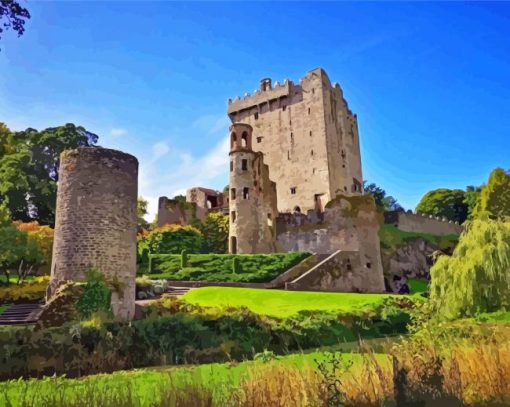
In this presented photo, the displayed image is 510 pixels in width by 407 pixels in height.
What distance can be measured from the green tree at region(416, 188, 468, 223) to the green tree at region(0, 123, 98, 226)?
5165 cm

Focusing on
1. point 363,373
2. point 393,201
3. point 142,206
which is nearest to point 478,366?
point 363,373

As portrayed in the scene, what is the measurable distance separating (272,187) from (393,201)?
48.9 m

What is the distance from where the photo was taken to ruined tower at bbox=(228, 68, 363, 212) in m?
54.5

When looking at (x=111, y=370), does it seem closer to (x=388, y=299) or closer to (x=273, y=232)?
(x=388, y=299)

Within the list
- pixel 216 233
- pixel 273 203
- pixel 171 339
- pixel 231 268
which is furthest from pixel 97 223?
pixel 216 233

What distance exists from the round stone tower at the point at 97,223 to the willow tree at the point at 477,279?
→ 499 inches

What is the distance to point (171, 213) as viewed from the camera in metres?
53.2

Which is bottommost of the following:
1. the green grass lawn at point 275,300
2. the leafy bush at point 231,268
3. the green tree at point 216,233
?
the green grass lawn at point 275,300

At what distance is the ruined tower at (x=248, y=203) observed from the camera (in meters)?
41.7

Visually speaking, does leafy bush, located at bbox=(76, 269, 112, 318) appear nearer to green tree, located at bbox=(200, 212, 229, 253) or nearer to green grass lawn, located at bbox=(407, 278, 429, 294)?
green grass lawn, located at bbox=(407, 278, 429, 294)

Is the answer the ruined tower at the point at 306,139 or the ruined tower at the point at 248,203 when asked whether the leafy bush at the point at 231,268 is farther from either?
the ruined tower at the point at 306,139

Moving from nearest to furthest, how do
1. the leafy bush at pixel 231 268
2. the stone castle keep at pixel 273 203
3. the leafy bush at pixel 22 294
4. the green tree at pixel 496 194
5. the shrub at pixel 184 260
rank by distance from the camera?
the stone castle keep at pixel 273 203 → the leafy bush at pixel 22 294 → the leafy bush at pixel 231 268 → the shrub at pixel 184 260 → the green tree at pixel 496 194

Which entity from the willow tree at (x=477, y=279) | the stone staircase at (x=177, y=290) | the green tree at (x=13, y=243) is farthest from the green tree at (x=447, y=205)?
the green tree at (x=13, y=243)

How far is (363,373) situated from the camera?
700 centimetres
